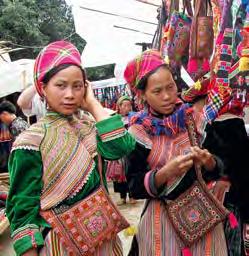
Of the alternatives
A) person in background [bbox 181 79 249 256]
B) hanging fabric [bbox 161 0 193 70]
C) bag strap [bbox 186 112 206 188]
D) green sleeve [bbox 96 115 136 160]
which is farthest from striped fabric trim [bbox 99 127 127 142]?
hanging fabric [bbox 161 0 193 70]

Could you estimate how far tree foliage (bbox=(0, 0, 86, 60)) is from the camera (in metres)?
20.2

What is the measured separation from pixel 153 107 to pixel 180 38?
0.98m

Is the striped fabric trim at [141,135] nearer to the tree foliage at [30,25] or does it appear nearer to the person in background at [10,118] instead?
the person in background at [10,118]

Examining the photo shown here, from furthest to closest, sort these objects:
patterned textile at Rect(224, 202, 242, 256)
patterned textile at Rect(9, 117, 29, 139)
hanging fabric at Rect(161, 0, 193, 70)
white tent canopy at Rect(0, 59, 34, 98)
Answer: white tent canopy at Rect(0, 59, 34, 98) → patterned textile at Rect(9, 117, 29, 139) → hanging fabric at Rect(161, 0, 193, 70) → patterned textile at Rect(224, 202, 242, 256)

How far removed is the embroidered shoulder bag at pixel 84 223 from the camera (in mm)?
1776

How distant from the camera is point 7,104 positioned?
18.6 ft

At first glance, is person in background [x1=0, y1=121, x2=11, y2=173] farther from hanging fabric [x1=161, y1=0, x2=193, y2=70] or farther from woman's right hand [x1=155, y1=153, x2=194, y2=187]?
woman's right hand [x1=155, y1=153, x2=194, y2=187]

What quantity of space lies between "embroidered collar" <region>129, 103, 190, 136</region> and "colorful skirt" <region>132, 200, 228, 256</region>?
0.37m

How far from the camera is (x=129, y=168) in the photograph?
2236 mm

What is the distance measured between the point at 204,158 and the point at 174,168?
16cm

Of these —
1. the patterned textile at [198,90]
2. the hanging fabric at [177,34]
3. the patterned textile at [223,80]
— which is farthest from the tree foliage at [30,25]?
the patterned textile at [223,80]

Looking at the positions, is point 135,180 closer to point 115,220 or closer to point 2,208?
point 115,220

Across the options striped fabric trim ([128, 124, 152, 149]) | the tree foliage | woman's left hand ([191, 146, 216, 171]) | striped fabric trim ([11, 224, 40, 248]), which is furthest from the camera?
the tree foliage

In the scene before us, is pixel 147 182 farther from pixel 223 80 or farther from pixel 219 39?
pixel 219 39
